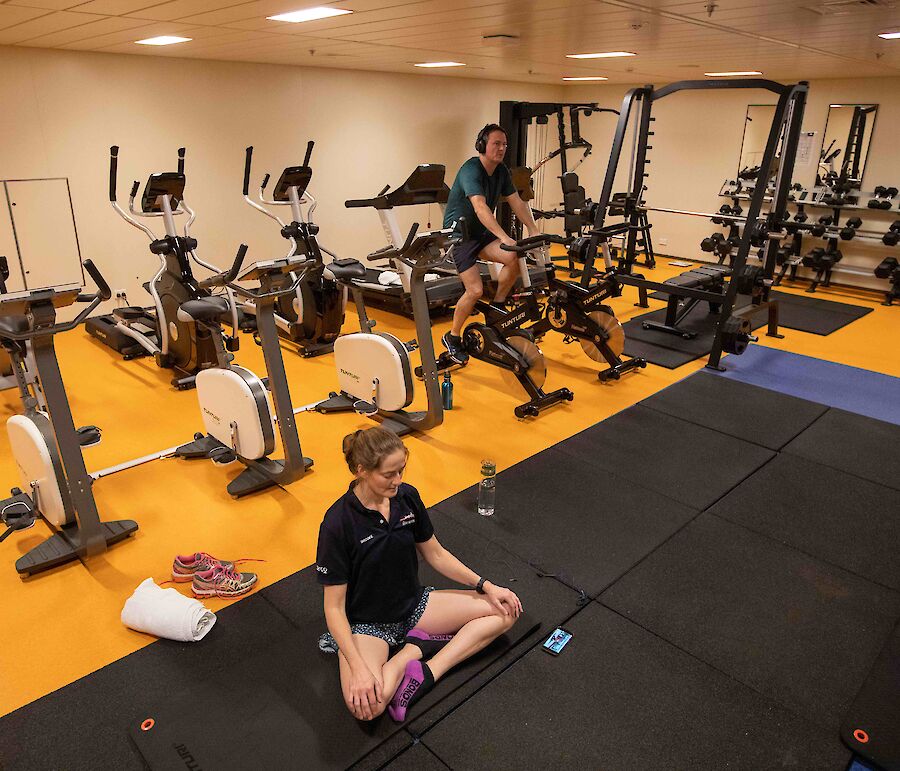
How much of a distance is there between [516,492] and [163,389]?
2.88m

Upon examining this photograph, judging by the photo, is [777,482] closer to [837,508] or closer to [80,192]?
[837,508]

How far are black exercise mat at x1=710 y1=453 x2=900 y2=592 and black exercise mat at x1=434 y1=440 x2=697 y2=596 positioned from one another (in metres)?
0.36

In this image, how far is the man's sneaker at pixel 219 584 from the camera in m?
2.74

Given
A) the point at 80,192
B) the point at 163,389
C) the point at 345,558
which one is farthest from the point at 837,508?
the point at 80,192

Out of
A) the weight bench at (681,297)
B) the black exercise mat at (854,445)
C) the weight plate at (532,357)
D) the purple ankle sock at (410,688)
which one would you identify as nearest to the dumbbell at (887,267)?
the weight bench at (681,297)

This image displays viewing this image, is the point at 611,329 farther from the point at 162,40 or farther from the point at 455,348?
the point at 162,40

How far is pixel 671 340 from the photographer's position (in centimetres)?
603

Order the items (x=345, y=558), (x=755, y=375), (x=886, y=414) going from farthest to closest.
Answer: (x=755, y=375)
(x=886, y=414)
(x=345, y=558)

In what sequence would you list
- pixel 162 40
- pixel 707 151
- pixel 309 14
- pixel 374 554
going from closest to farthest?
1. pixel 374 554
2. pixel 309 14
3. pixel 162 40
4. pixel 707 151

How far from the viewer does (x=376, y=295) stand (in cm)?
675

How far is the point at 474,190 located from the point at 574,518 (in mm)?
2360

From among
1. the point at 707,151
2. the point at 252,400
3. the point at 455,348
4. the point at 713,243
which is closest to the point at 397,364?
the point at 252,400

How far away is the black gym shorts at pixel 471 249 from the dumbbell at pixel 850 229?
4973 millimetres

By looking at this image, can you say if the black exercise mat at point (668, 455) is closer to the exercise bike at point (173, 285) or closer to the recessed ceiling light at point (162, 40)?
the exercise bike at point (173, 285)
